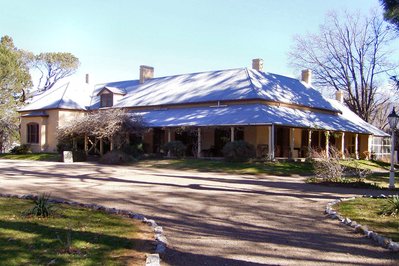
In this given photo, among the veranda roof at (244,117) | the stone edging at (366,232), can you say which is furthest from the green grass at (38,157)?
the stone edging at (366,232)

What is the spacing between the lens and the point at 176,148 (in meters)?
28.5

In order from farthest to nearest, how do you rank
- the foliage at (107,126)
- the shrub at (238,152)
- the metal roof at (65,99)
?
the metal roof at (65,99) → the foliage at (107,126) → the shrub at (238,152)

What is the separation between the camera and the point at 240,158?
999 inches

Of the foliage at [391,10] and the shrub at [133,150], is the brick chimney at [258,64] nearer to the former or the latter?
A: the shrub at [133,150]

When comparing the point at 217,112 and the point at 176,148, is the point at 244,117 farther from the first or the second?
the point at 176,148

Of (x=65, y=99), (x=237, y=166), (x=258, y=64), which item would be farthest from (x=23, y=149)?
(x=237, y=166)

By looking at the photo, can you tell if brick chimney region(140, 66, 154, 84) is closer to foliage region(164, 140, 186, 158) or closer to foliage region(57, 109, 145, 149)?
foliage region(57, 109, 145, 149)

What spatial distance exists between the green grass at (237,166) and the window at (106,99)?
11713mm

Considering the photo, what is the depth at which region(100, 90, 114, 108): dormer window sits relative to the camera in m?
36.9

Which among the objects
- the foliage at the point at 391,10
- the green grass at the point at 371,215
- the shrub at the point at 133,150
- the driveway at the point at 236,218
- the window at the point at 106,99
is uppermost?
the foliage at the point at 391,10

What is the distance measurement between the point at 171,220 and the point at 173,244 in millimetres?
→ 1971

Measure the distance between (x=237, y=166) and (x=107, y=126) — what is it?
930 cm

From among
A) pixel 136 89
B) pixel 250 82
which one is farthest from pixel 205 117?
pixel 136 89

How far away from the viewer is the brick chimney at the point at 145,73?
4034cm
